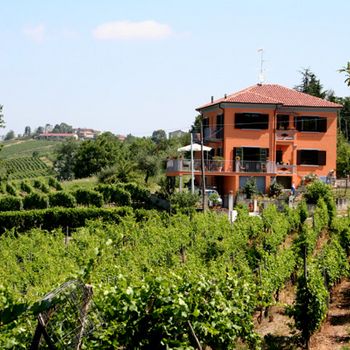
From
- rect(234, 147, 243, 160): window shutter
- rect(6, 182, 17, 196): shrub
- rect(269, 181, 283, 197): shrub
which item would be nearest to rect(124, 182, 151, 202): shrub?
rect(234, 147, 243, 160): window shutter

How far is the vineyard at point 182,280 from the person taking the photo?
7643mm

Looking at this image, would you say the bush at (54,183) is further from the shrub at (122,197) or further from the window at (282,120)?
the window at (282,120)

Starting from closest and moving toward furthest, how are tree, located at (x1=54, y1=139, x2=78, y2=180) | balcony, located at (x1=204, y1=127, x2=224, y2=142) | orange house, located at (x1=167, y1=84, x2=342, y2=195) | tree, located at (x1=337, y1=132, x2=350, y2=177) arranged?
orange house, located at (x1=167, y1=84, x2=342, y2=195)
balcony, located at (x1=204, y1=127, x2=224, y2=142)
tree, located at (x1=337, y1=132, x2=350, y2=177)
tree, located at (x1=54, y1=139, x2=78, y2=180)

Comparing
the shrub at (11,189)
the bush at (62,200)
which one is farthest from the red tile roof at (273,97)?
the shrub at (11,189)

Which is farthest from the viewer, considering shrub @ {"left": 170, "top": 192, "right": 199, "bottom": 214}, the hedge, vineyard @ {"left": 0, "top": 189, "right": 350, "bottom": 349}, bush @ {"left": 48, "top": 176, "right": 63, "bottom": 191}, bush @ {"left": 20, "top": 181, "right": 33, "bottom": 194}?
bush @ {"left": 48, "top": 176, "right": 63, "bottom": 191}

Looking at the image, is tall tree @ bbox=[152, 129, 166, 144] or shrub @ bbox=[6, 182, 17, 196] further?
tall tree @ bbox=[152, 129, 166, 144]

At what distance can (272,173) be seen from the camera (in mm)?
36344

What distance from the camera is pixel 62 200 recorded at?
122ft

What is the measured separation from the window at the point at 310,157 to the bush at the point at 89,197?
12.9m

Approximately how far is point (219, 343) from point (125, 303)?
2.10m

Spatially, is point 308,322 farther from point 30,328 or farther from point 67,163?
point 67,163

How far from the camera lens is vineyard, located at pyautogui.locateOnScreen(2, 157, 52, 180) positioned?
98.6m

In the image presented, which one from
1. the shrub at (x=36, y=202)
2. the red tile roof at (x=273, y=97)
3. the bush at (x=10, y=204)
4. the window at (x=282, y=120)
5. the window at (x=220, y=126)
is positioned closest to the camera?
the bush at (x=10, y=204)

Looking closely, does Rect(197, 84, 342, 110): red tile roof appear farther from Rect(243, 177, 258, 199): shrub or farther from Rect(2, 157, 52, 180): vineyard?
Rect(2, 157, 52, 180): vineyard
